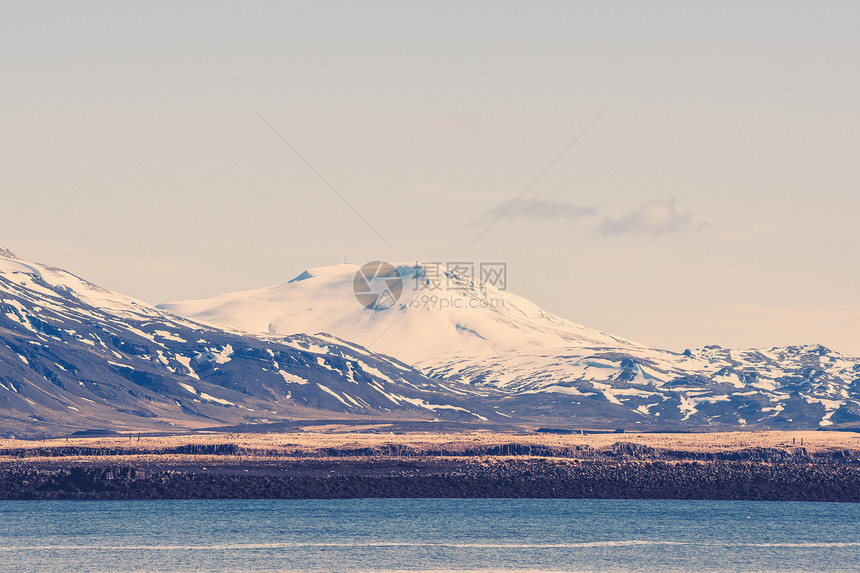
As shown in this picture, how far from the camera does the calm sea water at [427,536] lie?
330 feet

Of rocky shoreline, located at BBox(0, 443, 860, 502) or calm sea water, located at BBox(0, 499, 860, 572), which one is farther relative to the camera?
rocky shoreline, located at BBox(0, 443, 860, 502)

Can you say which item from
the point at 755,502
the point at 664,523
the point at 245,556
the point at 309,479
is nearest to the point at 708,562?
the point at 664,523

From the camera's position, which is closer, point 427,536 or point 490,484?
point 427,536

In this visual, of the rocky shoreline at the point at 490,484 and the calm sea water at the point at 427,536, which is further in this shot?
the rocky shoreline at the point at 490,484

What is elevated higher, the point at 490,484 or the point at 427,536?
the point at 427,536

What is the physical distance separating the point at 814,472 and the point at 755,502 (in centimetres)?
1571

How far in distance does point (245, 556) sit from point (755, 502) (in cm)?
6699

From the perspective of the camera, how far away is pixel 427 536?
114 meters

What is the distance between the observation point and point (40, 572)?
308 feet

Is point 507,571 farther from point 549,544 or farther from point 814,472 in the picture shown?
point 814,472

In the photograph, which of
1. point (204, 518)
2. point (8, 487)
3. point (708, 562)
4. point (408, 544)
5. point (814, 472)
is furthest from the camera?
point (814, 472)

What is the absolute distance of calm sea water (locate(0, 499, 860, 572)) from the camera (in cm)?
10044

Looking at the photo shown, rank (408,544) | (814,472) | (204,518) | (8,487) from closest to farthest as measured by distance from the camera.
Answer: (408,544) < (204,518) < (8,487) < (814,472)

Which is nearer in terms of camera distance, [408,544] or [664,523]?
[408,544]
